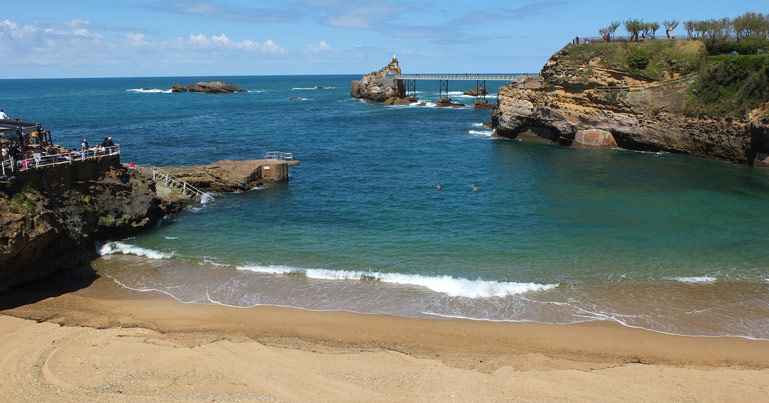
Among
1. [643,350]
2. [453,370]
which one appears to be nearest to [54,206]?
[453,370]

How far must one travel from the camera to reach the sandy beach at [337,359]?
14.2 metres

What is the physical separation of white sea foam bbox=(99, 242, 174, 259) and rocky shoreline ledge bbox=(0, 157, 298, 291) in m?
0.50

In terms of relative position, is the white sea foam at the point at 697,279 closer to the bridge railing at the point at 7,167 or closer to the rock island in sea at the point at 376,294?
the rock island in sea at the point at 376,294

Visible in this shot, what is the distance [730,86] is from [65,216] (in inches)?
1971

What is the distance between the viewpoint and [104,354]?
52.7 feet

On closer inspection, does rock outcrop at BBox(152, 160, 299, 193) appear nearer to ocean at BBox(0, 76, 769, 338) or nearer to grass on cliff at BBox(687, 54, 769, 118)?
ocean at BBox(0, 76, 769, 338)

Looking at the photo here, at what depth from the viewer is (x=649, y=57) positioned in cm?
5631

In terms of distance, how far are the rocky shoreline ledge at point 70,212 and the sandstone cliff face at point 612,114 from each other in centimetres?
3776

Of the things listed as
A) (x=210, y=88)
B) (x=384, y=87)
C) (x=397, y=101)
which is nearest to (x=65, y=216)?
(x=397, y=101)

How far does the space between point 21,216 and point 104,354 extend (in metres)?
7.77

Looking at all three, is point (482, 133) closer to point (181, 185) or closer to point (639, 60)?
point (639, 60)

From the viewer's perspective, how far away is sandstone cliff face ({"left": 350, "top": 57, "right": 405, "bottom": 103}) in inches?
4488

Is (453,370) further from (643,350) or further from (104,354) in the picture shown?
(104,354)

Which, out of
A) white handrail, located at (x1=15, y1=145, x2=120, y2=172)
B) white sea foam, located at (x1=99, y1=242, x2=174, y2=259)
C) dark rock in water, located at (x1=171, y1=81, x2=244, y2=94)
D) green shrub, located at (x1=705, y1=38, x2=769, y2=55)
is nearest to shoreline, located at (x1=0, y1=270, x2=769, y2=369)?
white sea foam, located at (x1=99, y1=242, x2=174, y2=259)
